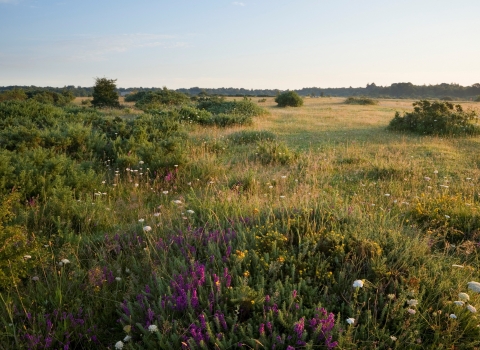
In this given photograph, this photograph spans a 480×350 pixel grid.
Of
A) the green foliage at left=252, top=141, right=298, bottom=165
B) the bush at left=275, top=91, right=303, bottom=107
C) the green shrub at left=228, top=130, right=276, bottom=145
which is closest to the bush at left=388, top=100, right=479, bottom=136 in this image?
the green shrub at left=228, top=130, right=276, bottom=145

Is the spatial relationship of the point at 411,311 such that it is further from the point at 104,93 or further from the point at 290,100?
the point at 104,93

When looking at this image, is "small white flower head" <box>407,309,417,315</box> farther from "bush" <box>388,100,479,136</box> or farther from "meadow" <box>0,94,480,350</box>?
"bush" <box>388,100,479,136</box>

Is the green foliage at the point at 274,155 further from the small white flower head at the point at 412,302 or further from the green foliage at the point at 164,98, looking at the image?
the green foliage at the point at 164,98

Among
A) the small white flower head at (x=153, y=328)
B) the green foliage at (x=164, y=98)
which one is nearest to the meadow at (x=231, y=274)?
the small white flower head at (x=153, y=328)

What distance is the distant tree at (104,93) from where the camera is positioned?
35688 millimetres

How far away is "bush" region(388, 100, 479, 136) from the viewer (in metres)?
14.8

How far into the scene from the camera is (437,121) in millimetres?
15352

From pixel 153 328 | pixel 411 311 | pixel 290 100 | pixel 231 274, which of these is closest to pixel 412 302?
pixel 411 311

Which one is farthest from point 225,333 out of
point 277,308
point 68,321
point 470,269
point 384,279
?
point 470,269

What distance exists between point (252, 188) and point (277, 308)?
3.92 metres

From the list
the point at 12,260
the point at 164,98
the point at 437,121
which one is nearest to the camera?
the point at 12,260

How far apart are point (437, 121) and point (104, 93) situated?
31196mm

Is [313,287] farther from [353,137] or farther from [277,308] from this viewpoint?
[353,137]

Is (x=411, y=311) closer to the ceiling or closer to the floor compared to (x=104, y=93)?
closer to the floor
